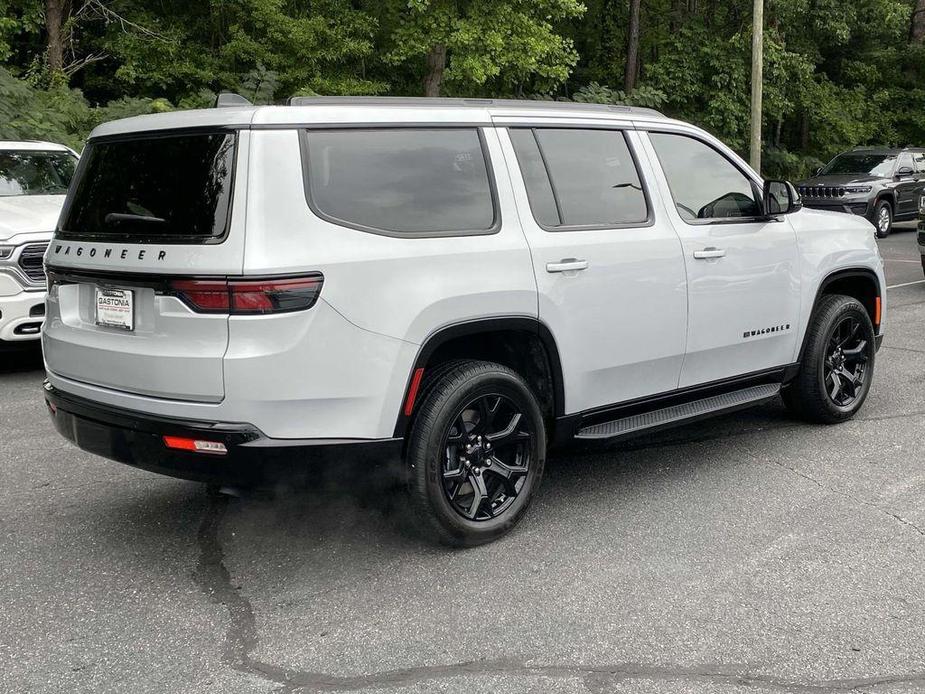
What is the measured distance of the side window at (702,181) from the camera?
504 centimetres

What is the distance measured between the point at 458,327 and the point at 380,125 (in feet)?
2.85

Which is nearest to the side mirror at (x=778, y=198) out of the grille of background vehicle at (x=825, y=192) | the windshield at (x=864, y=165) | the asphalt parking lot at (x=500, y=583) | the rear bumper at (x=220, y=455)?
the asphalt parking lot at (x=500, y=583)

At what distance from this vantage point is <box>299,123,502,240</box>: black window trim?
12.1 ft

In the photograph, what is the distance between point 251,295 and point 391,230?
651 mm

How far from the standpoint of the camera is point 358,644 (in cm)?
336

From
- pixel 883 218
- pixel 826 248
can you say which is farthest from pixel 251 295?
pixel 883 218

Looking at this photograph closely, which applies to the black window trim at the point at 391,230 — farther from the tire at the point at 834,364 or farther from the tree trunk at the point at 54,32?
the tree trunk at the point at 54,32

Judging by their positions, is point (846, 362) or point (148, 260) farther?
point (846, 362)

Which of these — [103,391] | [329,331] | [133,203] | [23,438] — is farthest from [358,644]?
[23,438]

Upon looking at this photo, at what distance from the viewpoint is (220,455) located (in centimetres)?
359

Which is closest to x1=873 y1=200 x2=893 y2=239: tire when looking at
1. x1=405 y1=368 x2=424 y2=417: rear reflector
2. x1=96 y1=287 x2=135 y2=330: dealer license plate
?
x1=405 y1=368 x2=424 y2=417: rear reflector

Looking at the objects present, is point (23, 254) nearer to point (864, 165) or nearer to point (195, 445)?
point (195, 445)

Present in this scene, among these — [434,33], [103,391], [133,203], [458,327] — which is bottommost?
[103,391]

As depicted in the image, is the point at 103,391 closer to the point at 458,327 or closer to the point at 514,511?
the point at 458,327
